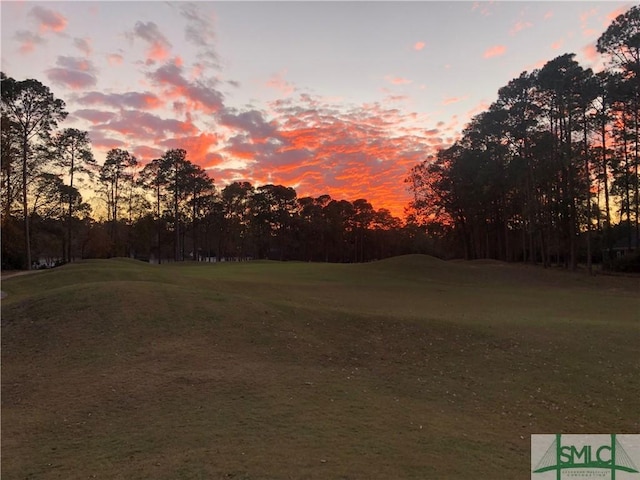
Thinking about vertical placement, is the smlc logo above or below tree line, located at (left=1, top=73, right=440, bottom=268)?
below

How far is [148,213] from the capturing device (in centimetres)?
7250

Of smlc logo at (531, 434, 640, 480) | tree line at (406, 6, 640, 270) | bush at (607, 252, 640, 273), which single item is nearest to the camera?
smlc logo at (531, 434, 640, 480)

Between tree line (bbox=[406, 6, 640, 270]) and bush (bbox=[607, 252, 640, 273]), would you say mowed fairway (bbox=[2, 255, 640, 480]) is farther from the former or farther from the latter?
bush (bbox=[607, 252, 640, 273])

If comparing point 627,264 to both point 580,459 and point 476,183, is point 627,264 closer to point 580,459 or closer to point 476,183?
point 476,183

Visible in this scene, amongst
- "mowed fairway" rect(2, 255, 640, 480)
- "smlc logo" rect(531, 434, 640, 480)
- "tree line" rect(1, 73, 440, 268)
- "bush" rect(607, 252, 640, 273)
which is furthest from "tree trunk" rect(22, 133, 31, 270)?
"bush" rect(607, 252, 640, 273)

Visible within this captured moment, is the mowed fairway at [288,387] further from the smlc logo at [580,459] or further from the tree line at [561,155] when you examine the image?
the tree line at [561,155]

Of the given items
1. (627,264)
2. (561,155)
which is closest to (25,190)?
(561,155)

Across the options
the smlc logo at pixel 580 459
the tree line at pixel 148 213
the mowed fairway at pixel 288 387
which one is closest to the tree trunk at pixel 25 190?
the tree line at pixel 148 213

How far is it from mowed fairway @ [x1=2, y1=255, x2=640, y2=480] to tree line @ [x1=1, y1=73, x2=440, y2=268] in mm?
30843

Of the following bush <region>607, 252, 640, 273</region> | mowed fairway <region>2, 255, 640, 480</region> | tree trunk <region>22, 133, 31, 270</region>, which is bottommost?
mowed fairway <region>2, 255, 640, 480</region>

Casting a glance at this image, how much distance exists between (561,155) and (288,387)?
126 feet

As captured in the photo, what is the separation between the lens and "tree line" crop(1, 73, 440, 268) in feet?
126

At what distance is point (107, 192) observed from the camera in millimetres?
63469

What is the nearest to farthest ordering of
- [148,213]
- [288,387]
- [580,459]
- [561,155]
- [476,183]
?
[580,459] < [288,387] < [561,155] < [476,183] < [148,213]
